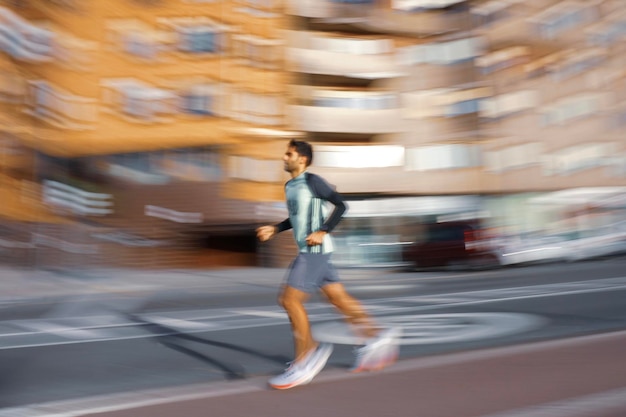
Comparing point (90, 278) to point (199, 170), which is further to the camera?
point (199, 170)

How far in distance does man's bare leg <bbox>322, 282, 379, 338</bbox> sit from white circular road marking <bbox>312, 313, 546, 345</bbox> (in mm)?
1415

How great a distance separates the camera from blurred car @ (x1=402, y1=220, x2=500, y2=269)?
19875 mm

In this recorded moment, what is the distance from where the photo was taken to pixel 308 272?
4824 millimetres

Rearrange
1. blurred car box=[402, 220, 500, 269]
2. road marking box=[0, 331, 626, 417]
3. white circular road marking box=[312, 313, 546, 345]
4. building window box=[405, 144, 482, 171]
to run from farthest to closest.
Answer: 1. building window box=[405, 144, 482, 171]
2. blurred car box=[402, 220, 500, 269]
3. white circular road marking box=[312, 313, 546, 345]
4. road marking box=[0, 331, 626, 417]

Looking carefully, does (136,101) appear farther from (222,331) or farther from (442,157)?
(222,331)

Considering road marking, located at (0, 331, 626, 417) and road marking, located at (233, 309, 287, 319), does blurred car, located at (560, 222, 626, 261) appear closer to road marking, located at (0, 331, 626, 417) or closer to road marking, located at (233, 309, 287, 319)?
road marking, located at (233, 309, 287, 319)

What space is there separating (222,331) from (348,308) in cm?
349

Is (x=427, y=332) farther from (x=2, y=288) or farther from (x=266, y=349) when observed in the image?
(x=2, y=288)

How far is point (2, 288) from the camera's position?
16828mm

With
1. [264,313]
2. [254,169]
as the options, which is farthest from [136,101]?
[264,313]

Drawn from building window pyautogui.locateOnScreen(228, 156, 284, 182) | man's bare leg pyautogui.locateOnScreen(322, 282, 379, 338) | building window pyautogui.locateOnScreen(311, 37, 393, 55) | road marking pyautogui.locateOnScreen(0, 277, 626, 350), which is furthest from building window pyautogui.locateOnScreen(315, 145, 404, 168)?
man's bare leg pyautogui.locateOnScreen(322, 282, 379, 338)

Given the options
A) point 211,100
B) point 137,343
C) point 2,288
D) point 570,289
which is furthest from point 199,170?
point 137,343

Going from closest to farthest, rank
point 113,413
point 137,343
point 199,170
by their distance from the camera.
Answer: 1. point 113,413
2. point 137,343
3. point 199,170

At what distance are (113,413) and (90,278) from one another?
16.5 m
